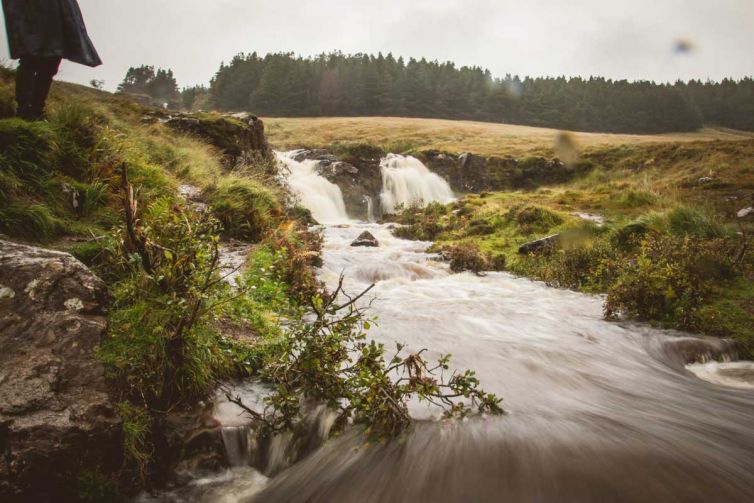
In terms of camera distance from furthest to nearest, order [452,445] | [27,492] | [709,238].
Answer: [709,238]
[452,445]
[27,492]

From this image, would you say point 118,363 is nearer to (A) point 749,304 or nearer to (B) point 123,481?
(B) point 123,481

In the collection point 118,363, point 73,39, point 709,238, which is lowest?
point 118,363

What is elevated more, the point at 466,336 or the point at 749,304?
the point at 749,304

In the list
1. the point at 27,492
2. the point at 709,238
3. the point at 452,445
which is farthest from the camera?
the point at 709,238

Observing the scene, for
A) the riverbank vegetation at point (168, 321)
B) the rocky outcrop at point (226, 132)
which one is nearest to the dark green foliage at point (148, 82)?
the rocky outcrop at point (226, 132)

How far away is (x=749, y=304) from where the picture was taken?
632 cm

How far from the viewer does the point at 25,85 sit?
545 cm

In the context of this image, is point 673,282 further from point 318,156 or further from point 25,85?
point 318,156

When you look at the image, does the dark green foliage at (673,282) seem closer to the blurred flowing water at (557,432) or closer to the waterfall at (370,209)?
the blurred flowing water at (557,432)

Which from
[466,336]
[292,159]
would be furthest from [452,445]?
[292,159]

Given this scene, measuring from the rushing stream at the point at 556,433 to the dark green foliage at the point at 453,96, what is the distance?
3091 inches

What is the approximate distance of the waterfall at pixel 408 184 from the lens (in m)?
26.3

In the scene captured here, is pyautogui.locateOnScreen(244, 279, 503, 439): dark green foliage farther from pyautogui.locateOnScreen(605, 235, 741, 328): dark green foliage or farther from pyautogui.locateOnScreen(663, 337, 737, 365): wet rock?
pyautogui.locateOnScreen(605, 235, 741, 328): dark green foliage

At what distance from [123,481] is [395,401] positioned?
6.40 feet
